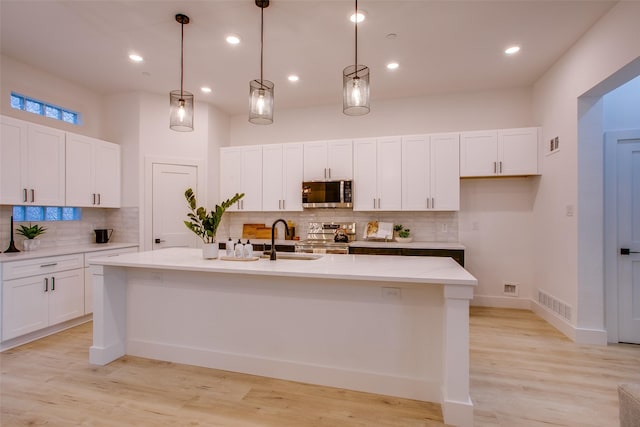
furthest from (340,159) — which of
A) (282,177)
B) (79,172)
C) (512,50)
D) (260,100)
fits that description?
(79,172)

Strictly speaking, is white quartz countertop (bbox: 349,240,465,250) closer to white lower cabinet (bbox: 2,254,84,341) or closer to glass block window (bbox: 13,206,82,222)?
white lower cabinet (bbox: 2,254,84,341)

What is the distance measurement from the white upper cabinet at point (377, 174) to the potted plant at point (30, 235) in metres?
3.98

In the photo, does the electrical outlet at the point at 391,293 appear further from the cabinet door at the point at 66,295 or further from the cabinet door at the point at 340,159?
the cabinet door at the point at 66,295

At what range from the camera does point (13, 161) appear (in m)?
3.41

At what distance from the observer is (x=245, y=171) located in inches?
205

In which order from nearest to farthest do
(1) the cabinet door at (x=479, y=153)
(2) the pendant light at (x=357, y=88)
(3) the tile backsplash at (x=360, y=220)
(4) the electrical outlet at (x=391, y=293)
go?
1. (4) the electrical outlet at (x=391, y=293)
2. (2) the pendant light at (x=357, y=88)
3. (1) the cabinet door at (x=479, y=153)
4. (3) the tile backsplash at (x=360, y=220)

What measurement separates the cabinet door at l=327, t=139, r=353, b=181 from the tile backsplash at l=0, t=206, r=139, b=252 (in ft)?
9.69

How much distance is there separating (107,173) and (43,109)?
1.05 meters

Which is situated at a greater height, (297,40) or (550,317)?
(297,40)

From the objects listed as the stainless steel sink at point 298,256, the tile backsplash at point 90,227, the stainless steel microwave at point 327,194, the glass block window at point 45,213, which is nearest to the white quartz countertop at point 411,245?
the stainless steel microwave at point 327,194

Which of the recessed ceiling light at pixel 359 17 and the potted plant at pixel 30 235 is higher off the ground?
the recessed ceiling light at pixel 359 17

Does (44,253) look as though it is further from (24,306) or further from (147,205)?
(147,205)

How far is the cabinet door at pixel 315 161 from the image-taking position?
4832mm

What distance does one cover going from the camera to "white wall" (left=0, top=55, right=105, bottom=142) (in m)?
3.69
